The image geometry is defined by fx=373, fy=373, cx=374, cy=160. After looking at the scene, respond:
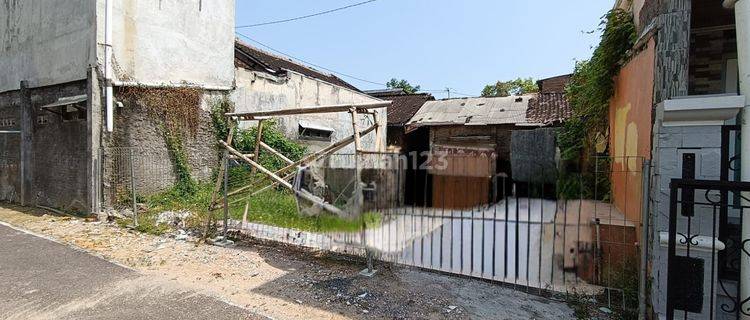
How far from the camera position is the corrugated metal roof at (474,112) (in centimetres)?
1312

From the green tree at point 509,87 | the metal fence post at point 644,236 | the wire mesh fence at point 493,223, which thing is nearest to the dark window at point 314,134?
the wire mesh fence at point 493,223

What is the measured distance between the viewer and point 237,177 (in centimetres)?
787

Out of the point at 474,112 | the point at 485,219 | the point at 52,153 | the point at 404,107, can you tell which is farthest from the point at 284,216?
the point at 404,107

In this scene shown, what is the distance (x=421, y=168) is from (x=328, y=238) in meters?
1.77

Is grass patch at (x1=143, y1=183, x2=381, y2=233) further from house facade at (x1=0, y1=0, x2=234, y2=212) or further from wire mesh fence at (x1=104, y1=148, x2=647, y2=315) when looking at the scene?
house facade at (x1=0, y1=0, x2=234, y2=212)

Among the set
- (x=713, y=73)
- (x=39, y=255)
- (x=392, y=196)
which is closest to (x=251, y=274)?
(x=392, y=196)

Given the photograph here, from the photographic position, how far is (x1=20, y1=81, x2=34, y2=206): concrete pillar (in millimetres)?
9898

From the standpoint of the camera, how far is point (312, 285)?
14.2 feet

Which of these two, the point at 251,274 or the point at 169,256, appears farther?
the point at 169,256

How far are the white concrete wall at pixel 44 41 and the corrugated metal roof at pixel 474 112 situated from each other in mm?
10202

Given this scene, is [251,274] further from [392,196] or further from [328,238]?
[392,196]

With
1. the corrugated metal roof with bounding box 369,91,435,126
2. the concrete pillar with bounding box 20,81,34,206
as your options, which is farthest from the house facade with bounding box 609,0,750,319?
the concrete pillar with bounding box 20,81,34,206

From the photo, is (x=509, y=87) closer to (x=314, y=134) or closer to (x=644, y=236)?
(x=314, y=134)

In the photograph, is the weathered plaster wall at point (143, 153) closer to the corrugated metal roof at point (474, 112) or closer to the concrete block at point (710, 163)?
the corrugated metal roof at point (474, 112)
